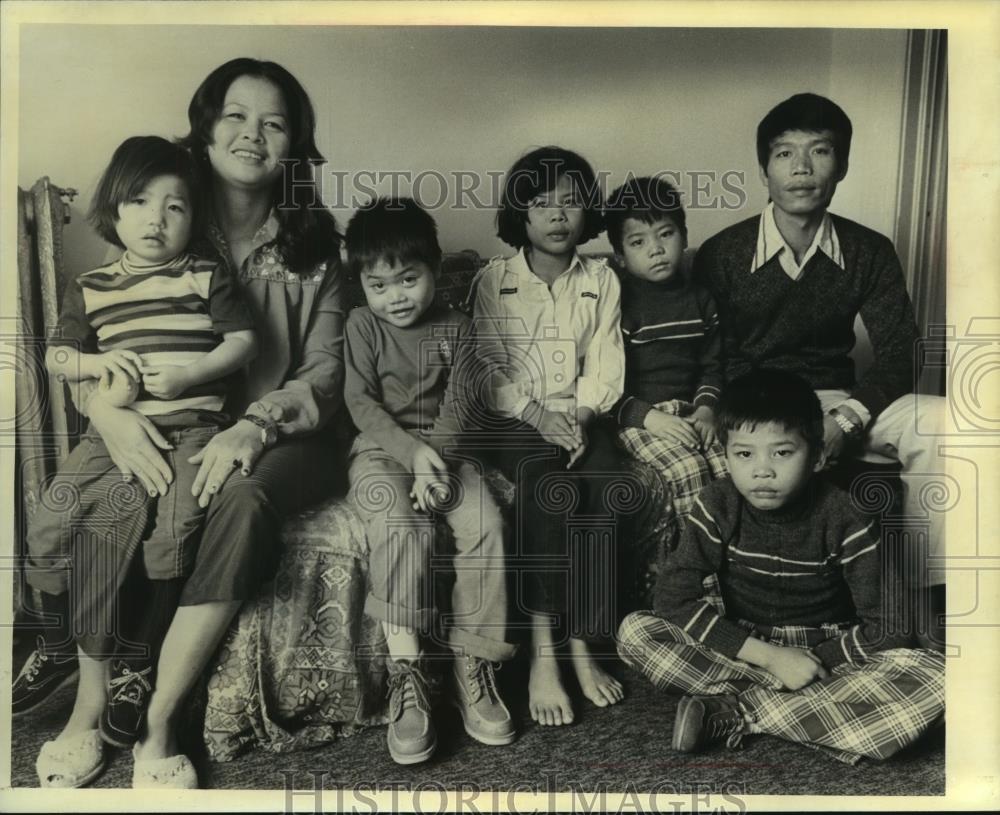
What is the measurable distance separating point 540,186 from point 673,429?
0.56 metres

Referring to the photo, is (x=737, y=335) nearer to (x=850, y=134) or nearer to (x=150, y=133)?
(x=850, y=134)

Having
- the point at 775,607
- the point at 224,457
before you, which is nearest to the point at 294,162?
the point at 224,457

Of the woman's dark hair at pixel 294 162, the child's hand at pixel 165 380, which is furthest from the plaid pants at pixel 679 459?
the child's hand at pixel 165 380

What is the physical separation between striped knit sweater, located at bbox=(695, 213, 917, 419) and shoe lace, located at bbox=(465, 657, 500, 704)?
76 cm

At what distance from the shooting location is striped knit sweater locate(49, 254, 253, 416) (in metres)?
1.81

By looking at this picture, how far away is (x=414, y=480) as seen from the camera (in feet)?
5.89

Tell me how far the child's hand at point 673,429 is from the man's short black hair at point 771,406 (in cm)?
5

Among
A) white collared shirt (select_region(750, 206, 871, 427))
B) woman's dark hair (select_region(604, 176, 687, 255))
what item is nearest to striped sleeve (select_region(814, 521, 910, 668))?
white collared shirt (select_region(750, 206, 871, 427))

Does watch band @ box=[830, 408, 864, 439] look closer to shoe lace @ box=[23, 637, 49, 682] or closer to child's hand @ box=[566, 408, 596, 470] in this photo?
child's hand @ box=[566, 408, 596, 470]

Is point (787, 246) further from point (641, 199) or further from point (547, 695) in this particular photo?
point (547, 695)

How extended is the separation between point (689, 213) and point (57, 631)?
153 cm

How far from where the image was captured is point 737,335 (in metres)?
1.85

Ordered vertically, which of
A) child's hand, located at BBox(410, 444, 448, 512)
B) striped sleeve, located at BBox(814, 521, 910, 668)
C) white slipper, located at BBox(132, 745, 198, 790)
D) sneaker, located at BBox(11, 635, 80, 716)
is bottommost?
white slipper, located at BBox(132, 745, 198, 790)

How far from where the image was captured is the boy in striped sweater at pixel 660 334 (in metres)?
1.83
